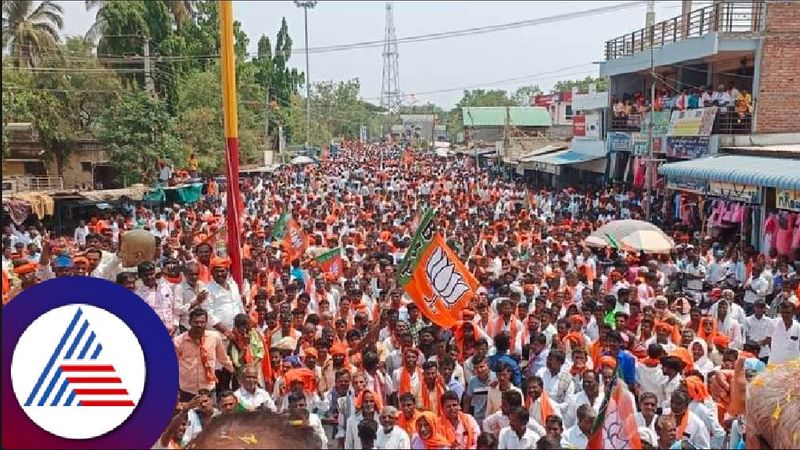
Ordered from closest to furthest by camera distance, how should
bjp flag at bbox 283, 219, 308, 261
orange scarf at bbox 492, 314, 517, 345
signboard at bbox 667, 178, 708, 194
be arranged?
orange scarf at bbox 492, 314, 517, 345, bjp flag at bbox 283, 219, 308, 261, signboard at bbox 667, 178, 708, 194

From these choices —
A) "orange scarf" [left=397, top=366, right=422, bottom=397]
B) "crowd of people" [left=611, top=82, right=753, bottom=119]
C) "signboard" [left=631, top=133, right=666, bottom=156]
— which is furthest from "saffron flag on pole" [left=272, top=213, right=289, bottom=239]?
"signboard" [left=631, top=133, right=666, bottom=156]

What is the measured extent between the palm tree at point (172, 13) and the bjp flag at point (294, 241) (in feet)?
66.5

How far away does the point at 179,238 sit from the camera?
13336 millimetres

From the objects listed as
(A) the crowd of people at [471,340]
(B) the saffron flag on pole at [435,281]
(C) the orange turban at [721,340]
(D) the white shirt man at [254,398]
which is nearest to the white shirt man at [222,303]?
(A) the crowd of people at [471,340]

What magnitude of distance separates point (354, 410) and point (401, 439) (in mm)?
689

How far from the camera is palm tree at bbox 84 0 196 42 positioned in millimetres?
29022

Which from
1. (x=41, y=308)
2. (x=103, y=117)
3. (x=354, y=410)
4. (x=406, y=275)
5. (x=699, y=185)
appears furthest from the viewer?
(x=103, y=117)

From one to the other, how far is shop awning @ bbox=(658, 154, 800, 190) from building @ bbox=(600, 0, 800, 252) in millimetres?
23

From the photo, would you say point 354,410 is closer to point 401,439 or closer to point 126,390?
point 401,439

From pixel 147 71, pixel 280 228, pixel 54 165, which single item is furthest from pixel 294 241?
pixel 147 71

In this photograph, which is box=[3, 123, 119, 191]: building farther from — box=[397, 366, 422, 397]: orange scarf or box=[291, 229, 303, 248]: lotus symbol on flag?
box=[397, 366, 422, 397]: orange scarf

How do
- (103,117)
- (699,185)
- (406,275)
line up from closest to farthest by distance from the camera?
(406,275)
(699,185)
(103,117)

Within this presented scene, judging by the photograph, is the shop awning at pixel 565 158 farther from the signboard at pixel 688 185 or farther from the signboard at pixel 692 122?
the signboard at pixel 688 185

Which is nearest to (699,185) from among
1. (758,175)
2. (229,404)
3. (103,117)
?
(758,175)
